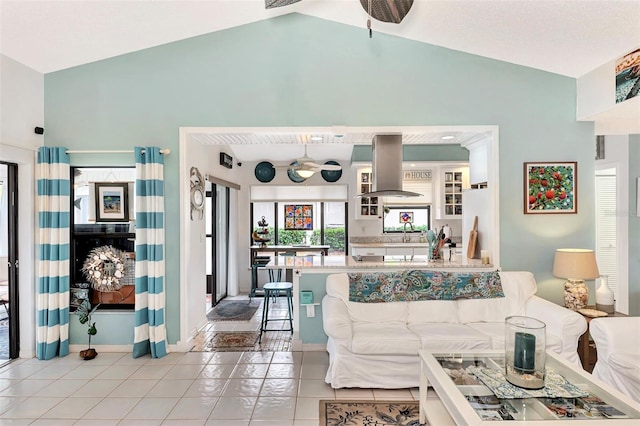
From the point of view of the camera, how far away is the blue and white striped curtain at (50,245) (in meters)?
3.52

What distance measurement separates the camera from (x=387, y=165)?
4133mm

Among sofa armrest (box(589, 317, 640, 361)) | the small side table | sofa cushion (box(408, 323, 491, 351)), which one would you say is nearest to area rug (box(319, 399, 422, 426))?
sofa cushion (box(408, 323, 491, 351))

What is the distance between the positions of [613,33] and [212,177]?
456 cm

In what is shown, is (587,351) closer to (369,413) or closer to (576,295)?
(576,295)

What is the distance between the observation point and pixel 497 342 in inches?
117

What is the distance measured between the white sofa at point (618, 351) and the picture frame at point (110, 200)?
4543 millimetres

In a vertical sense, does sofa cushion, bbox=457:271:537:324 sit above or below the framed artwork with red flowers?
below

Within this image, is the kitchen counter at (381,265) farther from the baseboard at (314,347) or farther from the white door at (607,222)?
the white door at (607,222)


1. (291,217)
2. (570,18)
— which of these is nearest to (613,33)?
(570,18)

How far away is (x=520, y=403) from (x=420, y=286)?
5.45 ft

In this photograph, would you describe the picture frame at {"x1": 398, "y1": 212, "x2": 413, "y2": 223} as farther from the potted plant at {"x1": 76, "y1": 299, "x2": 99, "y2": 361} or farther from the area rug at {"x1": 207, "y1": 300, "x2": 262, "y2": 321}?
the potted plant at {"x1": 76, "y1": 299, "x2": 99, "y2": 361}

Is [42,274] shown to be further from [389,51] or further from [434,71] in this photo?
[434,71]

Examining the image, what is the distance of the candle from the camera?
78.4 inches

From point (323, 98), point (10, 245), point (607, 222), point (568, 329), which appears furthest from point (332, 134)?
point (607, 222)
